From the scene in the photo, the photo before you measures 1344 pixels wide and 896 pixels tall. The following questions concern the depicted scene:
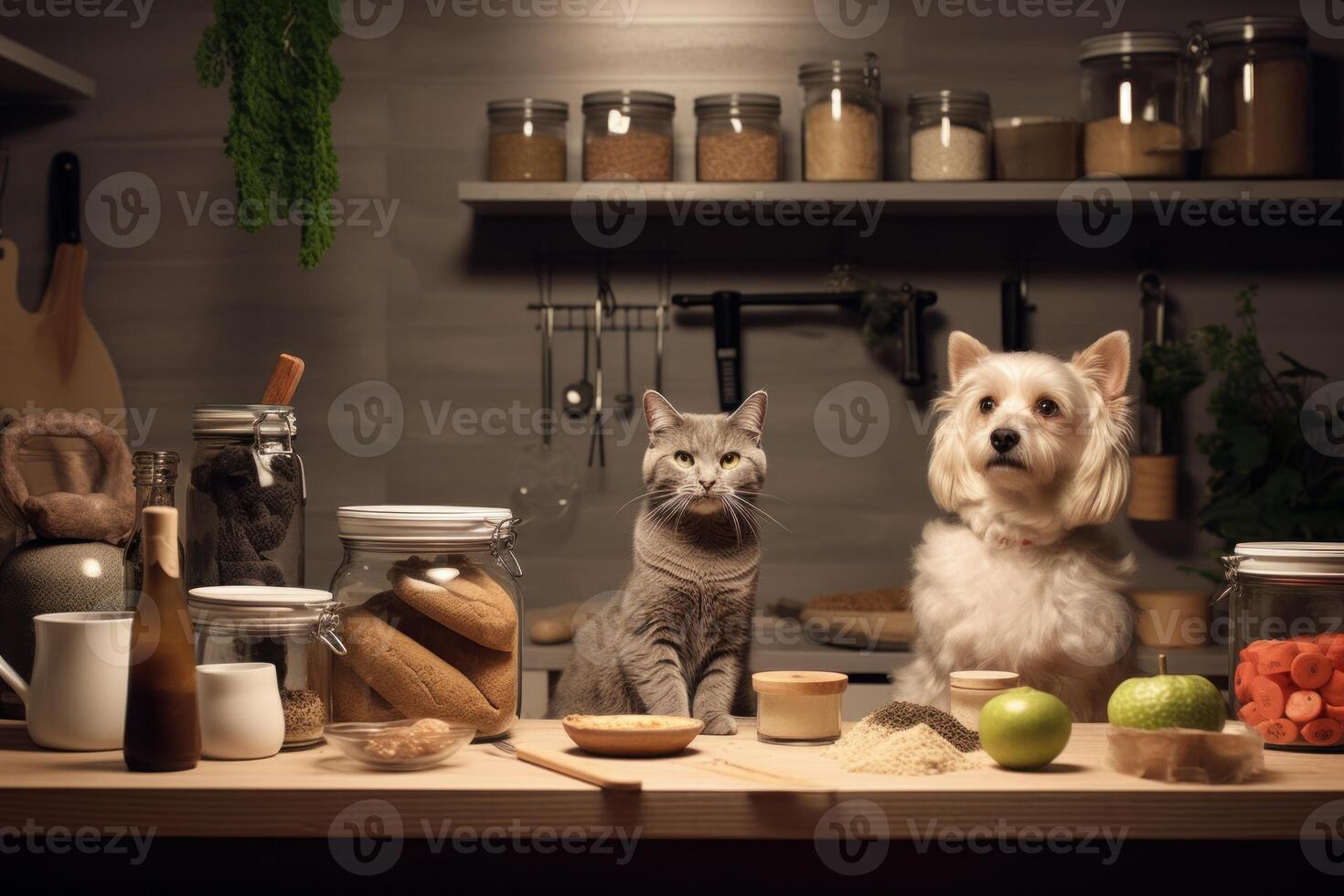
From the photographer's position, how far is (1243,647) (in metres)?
1.26

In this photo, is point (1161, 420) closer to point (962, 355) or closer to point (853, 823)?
point (962, 355)

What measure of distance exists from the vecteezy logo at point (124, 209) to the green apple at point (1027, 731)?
8.52ft

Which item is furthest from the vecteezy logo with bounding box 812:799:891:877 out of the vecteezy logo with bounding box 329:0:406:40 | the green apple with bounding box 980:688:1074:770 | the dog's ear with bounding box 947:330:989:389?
the vecteezy logo with bounding box 329:0:406:40

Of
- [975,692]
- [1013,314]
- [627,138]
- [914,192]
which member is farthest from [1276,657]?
[627,138]

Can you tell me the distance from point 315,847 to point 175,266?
2223 mm

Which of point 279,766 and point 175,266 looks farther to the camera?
point 175,266

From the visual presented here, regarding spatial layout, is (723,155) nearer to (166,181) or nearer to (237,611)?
(166,181)

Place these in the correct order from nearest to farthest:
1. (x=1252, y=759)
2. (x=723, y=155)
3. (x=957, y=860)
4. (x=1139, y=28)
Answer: (x=1252, y=759)
(x=957, y=860)
(x=723, y=155)
(x=1139, y=28)

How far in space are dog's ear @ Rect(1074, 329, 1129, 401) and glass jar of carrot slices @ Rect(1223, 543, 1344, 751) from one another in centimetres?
41

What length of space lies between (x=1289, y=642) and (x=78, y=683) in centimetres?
114

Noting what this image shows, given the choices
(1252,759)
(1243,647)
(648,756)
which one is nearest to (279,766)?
(648,756)
